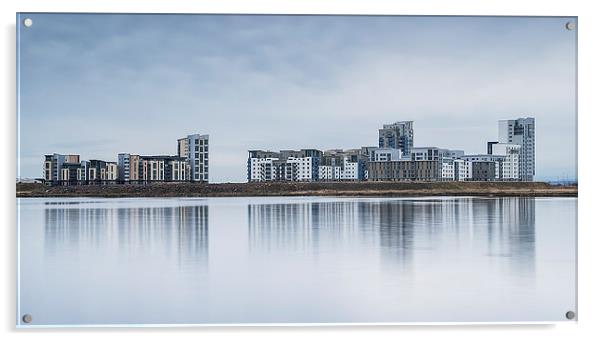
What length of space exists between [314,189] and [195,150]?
0.83 meters

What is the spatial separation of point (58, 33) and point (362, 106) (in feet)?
6.25

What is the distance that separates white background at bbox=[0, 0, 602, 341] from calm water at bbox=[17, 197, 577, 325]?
7 centimetres

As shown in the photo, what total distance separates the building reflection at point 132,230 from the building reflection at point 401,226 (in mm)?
389

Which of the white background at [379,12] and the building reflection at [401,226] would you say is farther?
the building reflection at [401,226]

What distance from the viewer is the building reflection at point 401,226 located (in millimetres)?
4531

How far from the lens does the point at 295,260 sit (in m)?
4.36

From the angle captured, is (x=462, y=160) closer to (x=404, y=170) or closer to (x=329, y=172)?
(x=404, y=170)

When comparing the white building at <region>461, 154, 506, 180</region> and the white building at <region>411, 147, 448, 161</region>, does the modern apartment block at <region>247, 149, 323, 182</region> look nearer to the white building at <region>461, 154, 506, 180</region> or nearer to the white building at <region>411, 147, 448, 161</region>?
the white building at <region>411, 147, 448, 161</region>

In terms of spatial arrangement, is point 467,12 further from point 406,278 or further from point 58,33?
point 58,33

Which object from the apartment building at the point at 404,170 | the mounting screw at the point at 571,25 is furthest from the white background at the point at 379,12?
the apartment building at the point at 404,170

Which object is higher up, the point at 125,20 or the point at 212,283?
the point at 125,20

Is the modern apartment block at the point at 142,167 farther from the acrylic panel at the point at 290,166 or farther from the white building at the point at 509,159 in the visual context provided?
the white building at the point at 509,159

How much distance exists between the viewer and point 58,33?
415cm
